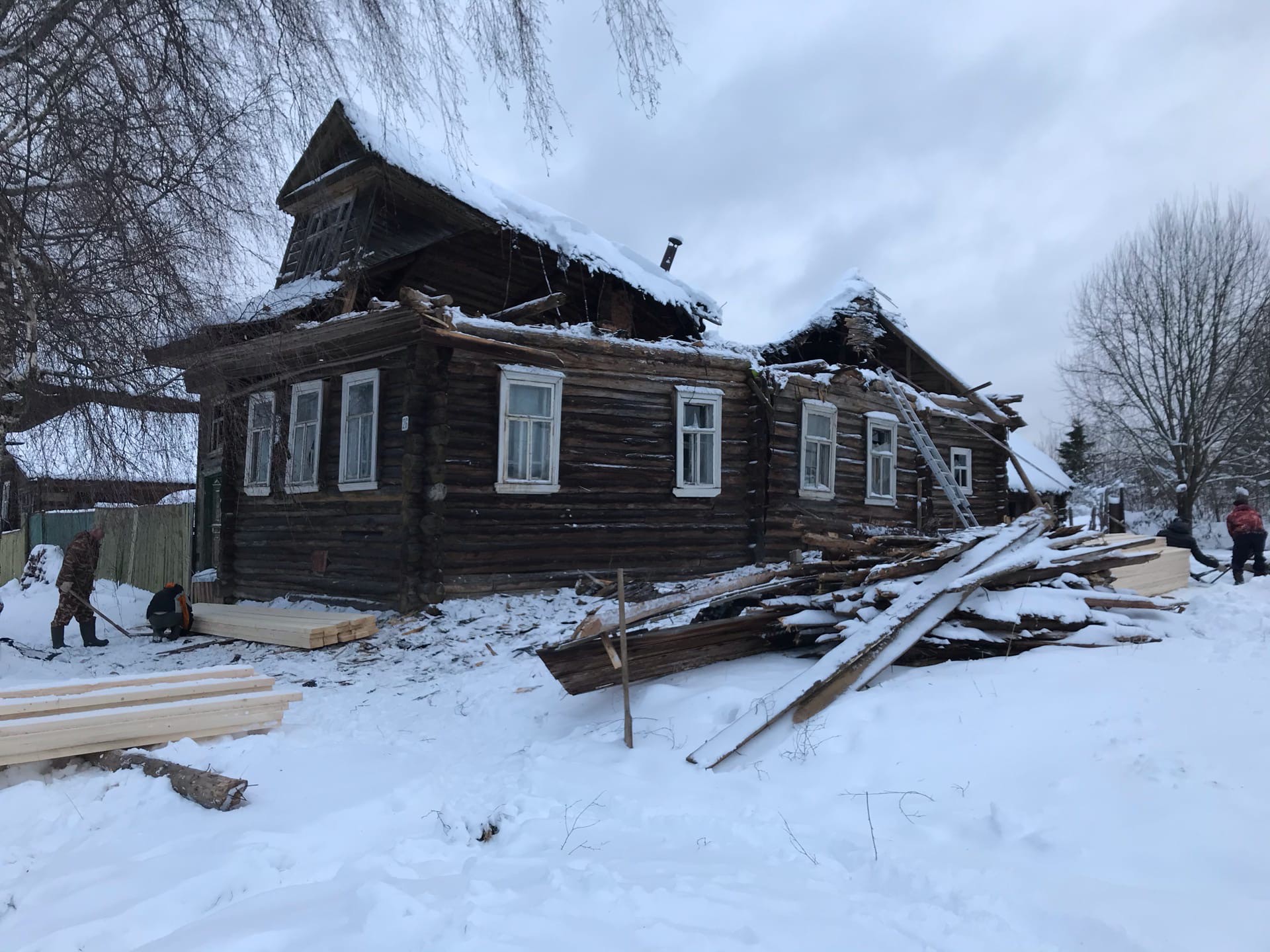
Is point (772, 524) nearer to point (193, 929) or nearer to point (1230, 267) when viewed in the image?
point (193, 929)

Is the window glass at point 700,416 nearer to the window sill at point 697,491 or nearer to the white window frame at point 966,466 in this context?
the window sill at point 697,491

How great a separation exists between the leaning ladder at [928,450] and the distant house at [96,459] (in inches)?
401

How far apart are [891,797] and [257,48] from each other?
5.99m

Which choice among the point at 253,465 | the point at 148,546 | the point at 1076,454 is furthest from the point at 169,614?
the point at 1076,454

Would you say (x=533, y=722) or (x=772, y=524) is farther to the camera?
(x=772, y=524)

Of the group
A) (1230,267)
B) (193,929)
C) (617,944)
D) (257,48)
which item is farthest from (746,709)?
(1230,267)

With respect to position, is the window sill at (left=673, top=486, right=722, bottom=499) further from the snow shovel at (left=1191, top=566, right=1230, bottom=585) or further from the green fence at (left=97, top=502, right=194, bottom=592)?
the green fence at (left=97, top=502, right=194, bottom=592)

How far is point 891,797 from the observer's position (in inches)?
160

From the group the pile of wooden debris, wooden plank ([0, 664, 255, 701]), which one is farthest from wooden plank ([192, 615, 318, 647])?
the pile of wooden debris

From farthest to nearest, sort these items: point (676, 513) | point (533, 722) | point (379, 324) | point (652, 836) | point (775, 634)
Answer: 1. point (676, 513)
2. point (379, 324)
3. point (775, 634)
4. point (533, 722)
5. point (652, 836)

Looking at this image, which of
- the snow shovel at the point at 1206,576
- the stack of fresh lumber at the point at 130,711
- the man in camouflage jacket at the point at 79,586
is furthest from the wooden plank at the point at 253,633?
the snow shovel at the point at 1206,576

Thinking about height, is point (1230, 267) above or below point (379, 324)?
above

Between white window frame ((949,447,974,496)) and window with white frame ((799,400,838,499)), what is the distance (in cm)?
571

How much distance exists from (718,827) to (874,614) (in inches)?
114
